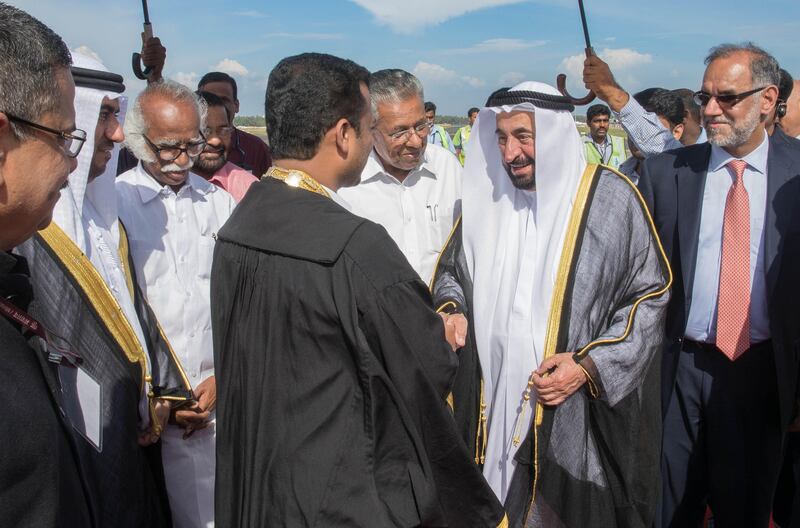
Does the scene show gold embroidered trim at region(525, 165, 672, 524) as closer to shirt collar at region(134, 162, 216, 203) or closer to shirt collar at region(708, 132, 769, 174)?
shirt collar at region(708, 132, 769, 174)

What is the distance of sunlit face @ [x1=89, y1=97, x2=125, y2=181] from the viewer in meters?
2.67

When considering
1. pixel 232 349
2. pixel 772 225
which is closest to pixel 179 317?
pixel 232 349

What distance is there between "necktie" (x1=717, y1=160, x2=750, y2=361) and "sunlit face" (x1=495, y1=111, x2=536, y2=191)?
93cm

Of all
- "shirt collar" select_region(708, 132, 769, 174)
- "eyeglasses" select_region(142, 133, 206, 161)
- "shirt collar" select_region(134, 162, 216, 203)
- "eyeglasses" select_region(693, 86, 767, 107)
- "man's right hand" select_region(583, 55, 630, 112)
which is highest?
"man's right hand" select_region(583, 55, 630, 112)

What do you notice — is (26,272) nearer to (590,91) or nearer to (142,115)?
(142,115)

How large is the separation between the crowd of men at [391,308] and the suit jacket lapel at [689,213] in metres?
0.02

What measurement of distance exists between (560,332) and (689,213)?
3.13 ft

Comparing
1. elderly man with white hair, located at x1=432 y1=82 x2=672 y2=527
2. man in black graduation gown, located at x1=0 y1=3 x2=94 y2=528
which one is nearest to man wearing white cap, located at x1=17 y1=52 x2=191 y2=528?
man in black graduation gown, located at x1=0 y1=3 x2=94 y2=528

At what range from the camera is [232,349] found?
2014mm

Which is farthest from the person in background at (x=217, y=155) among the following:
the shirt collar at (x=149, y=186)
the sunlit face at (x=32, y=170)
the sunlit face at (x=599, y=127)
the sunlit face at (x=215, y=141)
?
the sunlit face at (x=599, y=127)

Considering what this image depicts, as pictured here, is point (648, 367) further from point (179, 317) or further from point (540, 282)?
point (179, 317)

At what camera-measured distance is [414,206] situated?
3785 millimetres

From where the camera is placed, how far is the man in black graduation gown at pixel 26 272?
1.17 meters

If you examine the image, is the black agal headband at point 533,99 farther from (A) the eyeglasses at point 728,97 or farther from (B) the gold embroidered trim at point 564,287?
(A) the eyeglasses at point 728,97
